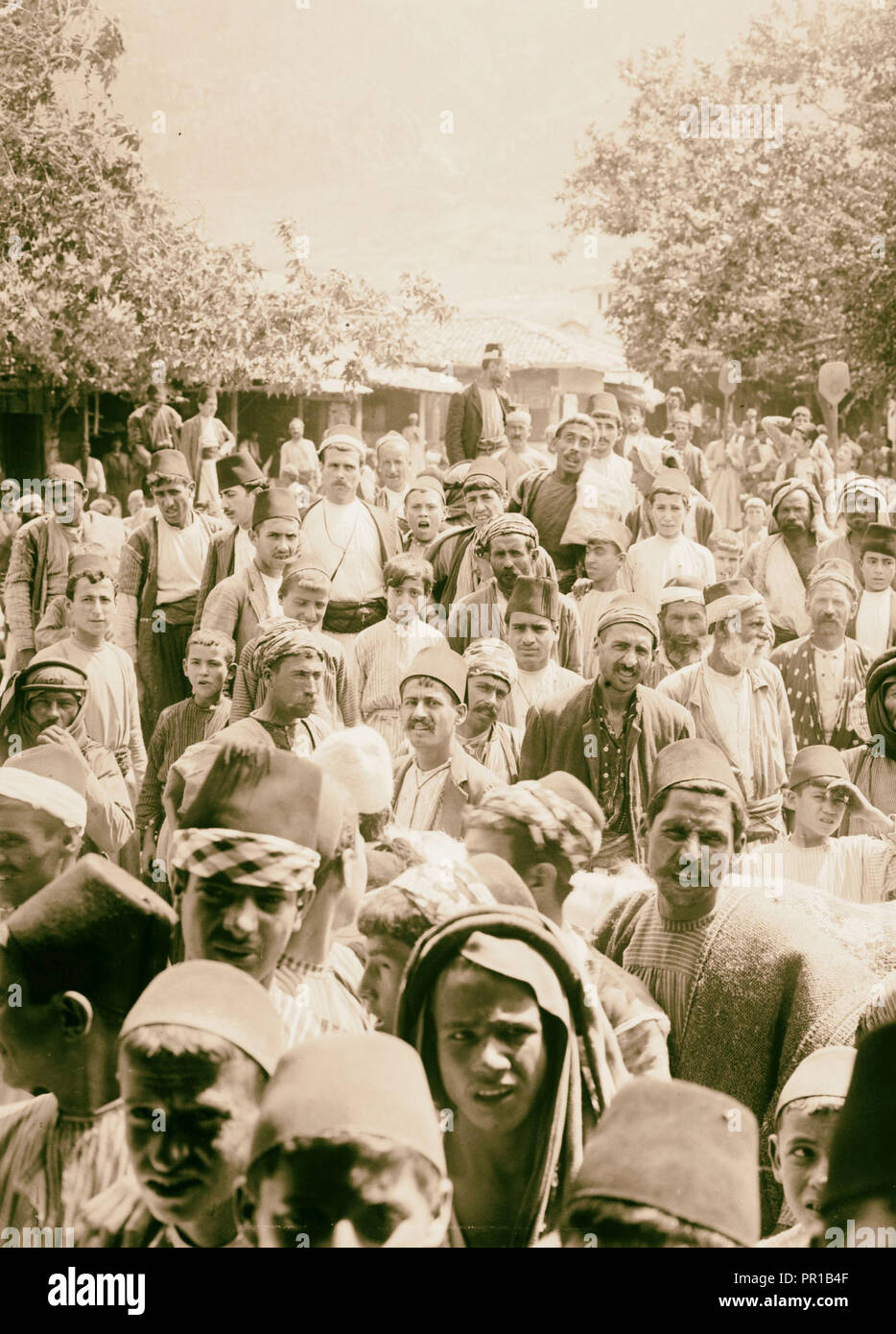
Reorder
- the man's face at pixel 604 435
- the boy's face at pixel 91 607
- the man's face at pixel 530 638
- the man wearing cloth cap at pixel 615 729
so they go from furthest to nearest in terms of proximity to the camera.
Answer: the man's face at pixel 604 435, the boy's face at pixel 91 607, the man's face at pixel 530 638, the man wearing cloth cap at pixel 615 729

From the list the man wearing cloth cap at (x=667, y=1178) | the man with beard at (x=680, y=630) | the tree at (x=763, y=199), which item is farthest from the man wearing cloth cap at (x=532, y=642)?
the tree at (x=763, y=199)

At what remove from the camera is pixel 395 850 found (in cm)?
347

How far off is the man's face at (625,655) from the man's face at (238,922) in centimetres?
217

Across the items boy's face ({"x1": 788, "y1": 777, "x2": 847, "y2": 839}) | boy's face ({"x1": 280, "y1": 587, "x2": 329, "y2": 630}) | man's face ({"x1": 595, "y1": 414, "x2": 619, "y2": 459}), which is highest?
man's face ({"x1": 595, "y1": 414, "x2": 619, "y2": 459})

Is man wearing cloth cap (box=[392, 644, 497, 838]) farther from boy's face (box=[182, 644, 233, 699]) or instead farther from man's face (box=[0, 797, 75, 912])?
man's face (box=[0, 797, 75, 912])

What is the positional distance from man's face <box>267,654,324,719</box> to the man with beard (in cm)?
167

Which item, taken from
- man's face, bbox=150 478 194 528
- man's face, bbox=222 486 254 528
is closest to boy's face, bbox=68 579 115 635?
man's face, bbox=150 478 194 528

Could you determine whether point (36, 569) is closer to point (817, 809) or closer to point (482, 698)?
point (482, 698)

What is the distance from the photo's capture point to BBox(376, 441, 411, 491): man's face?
9383mm

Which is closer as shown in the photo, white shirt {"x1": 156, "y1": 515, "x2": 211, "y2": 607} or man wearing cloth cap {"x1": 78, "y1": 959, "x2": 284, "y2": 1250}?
man wearing cloth cap {"x1": 78, "y1": 959, "x2": 284, "y2": 1250}

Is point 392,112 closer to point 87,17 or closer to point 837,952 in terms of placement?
point 87,17

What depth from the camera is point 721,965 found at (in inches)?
133

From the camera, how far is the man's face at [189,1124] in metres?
2.45

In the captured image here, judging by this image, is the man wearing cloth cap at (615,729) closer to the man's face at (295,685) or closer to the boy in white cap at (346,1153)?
the man's face at (295,685)
